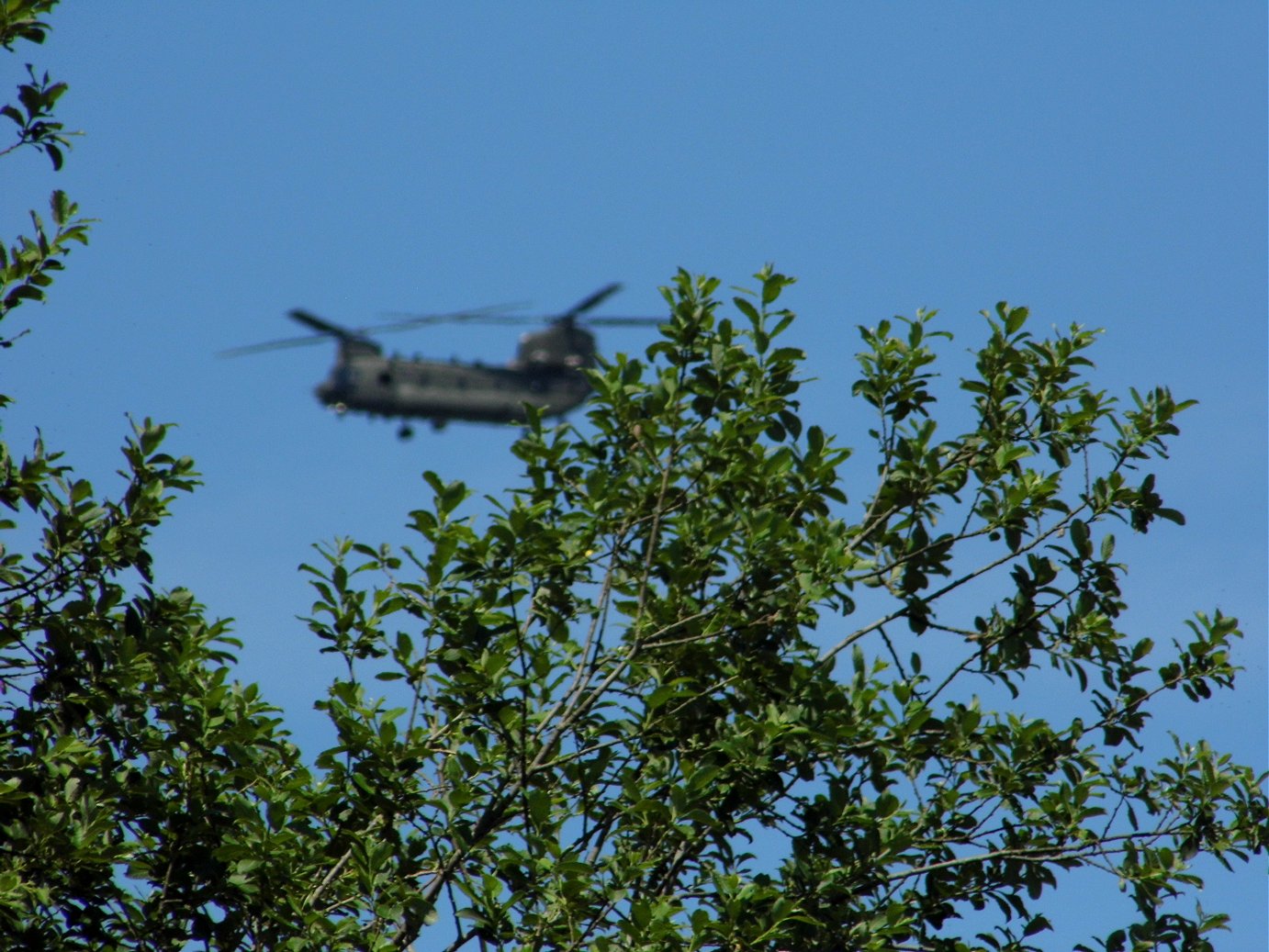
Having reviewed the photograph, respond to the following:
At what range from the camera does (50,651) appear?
24.1 feet

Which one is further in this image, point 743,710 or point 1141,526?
point 1141,526

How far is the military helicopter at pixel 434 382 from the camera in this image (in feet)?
172

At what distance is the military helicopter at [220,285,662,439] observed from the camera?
52.5m

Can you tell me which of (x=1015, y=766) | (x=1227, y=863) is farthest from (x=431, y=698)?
(x=1227, y=863)


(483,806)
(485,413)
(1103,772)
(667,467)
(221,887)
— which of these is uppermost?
(485,413)

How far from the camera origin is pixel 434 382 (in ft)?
176

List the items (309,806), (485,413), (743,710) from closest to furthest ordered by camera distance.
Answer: (309,806) → (743,710) → (485,413)

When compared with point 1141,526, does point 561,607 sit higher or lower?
lower

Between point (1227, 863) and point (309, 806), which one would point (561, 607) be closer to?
point (309, 806)

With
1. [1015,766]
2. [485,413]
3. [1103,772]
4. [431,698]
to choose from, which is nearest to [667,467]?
Answer: [431,698]

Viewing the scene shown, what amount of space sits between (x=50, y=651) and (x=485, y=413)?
47.3 meters


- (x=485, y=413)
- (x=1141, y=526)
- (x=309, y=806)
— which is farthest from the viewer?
(x=485, y=413)

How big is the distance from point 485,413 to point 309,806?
47732mm

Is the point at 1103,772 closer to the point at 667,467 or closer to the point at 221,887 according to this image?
the point at 667,467
